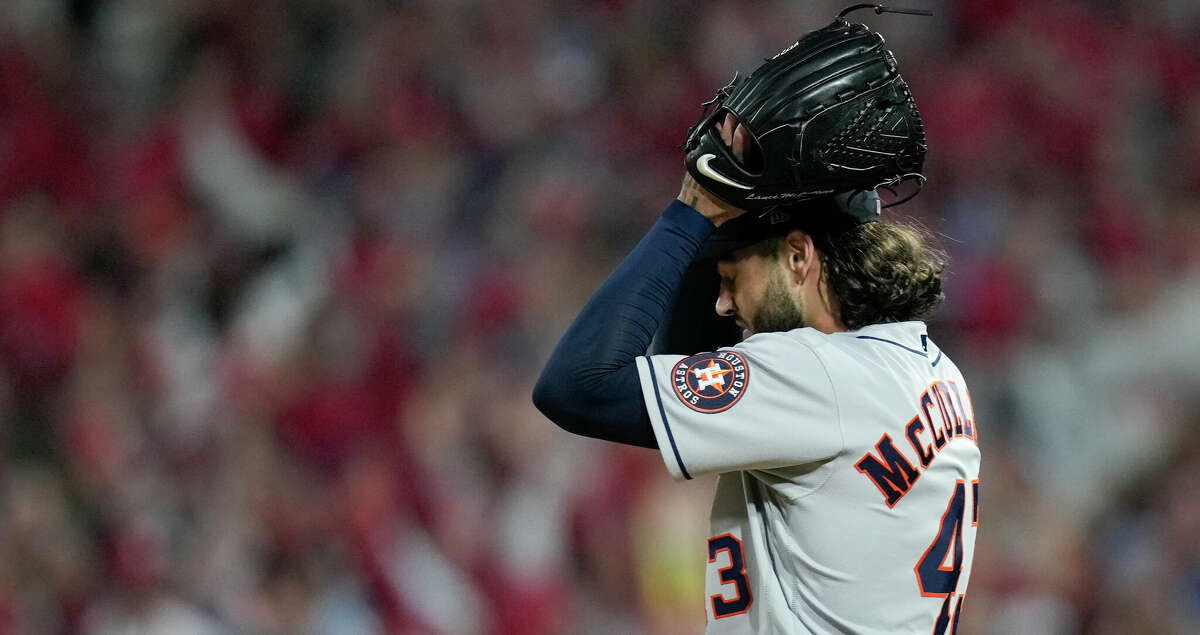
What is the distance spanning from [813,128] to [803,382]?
0.34m

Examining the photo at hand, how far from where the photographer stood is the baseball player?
1.74 metres

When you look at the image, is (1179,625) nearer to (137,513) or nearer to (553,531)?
(553,531)

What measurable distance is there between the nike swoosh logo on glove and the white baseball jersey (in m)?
0.22

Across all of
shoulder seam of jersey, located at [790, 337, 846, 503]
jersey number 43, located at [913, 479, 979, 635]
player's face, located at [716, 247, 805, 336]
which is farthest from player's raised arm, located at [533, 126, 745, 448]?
jersey number 43, located at [913, 479, 979, 635]

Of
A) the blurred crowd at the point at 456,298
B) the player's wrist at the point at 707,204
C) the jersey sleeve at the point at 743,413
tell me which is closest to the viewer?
the jersey sleeve at the point at 743,413

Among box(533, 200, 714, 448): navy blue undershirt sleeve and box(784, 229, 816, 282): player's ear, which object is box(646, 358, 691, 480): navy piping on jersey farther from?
box(784, 229, 816, 282): player's ear

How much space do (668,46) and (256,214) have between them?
6.47ft

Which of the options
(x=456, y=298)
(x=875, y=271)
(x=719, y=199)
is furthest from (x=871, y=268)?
(x=456, y=298)

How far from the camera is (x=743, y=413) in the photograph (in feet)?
5.67

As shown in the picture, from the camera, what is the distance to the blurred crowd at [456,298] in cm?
431

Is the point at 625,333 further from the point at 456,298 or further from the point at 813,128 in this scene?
the point at 456,298

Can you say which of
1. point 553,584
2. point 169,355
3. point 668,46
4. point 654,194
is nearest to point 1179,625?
point 553,584

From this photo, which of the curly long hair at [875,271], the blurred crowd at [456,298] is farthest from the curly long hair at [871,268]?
the blurred crowd at [456,298]

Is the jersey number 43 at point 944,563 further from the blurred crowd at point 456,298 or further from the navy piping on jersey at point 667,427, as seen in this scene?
the blurred crowd at point 456,298
